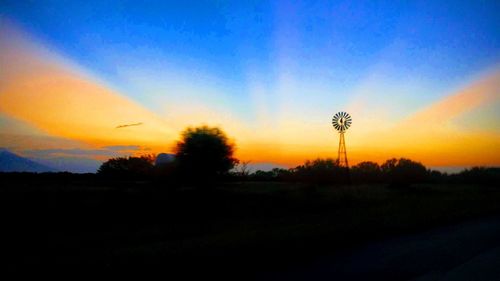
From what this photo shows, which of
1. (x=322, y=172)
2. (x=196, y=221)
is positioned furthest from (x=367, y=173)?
(x=196, y=221)

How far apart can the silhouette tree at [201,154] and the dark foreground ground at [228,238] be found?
2.51m

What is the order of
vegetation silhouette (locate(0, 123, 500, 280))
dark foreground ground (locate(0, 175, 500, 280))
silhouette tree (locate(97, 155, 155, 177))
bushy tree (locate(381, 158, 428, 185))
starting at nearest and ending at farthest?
dark foreground ground (locate(0, 175, 500, 280)), vegetation silhouette (locate(0, 123, 500, 280)), silhouette tree (locate(97, 155, 155, 177)), bushy tree (locate(381, 158, 428, 185))

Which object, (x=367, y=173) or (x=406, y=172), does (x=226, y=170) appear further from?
(x=367, y=173)

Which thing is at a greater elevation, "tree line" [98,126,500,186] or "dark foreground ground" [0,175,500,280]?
"tree line" [98,126,500,186]

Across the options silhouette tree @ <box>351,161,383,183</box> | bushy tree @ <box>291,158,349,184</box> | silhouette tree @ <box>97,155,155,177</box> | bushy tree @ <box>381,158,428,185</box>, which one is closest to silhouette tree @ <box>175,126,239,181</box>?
silhouette tree @ <box>97,155,155,177</box>

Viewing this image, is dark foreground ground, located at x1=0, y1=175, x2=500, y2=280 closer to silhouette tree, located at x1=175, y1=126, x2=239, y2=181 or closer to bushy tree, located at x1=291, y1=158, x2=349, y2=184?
silhouette tree, located at x1=175, y1=126, x2=239, y2=181

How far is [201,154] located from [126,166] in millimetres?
34368

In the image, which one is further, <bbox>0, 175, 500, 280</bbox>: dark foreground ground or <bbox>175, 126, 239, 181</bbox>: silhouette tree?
<bbox>175, 126, 239, 181</bbox>: silhouette tree

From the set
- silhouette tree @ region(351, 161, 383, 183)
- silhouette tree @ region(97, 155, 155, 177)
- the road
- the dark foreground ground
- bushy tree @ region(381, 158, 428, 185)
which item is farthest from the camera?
silhouette tree @ region(351, 161, 383, 183)

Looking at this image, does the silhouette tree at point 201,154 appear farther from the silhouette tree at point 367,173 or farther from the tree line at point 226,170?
the silhouette tree at point 367,173

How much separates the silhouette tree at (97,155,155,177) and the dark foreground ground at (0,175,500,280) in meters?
23.9

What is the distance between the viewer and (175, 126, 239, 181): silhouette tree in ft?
109

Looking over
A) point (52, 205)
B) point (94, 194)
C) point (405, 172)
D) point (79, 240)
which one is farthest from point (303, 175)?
point (79, 240)

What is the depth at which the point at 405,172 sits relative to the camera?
2437 inches
